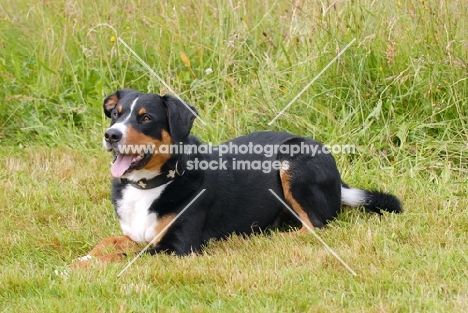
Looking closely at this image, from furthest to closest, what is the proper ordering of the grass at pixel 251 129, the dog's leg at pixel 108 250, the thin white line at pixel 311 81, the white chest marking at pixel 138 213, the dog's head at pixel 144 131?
the thin white line at pixel 311 81 → the white chest marking at pixel 138 213 → the dog's head at pixel 144 131 → the dog's leg at pixel 108 250 → the grass at pixel 251 129

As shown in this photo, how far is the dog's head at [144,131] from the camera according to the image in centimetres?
421

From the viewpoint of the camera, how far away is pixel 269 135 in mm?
5074

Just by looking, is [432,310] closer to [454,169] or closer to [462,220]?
[462,220]

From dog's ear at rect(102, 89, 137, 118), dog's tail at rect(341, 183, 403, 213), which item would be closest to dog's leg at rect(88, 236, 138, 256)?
dog's ear at rect(102, 89, 137, 118)

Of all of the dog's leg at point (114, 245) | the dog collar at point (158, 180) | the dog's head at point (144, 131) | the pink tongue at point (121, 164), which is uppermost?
the dog's head at point (144, 131)

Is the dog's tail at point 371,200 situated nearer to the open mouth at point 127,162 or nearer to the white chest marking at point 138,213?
the white chest marking at point 138,213

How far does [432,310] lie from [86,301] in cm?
→ 165

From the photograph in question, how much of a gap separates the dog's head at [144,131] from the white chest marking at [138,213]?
0.11 metres

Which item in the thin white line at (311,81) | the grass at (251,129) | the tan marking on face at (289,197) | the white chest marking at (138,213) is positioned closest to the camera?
the grass at (251,129)

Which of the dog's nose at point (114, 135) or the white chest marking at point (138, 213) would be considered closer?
the dog's nose at point (114, 135)

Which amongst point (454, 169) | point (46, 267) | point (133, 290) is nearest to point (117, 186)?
point (46, 267)

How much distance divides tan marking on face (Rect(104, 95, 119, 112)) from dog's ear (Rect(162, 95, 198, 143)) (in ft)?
1.49

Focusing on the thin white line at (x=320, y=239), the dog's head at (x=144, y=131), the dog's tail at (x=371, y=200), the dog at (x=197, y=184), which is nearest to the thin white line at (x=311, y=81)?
the dog at (x=197, y=184)

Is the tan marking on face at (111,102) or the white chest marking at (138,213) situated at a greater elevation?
the tan marking on face at (111,102)
